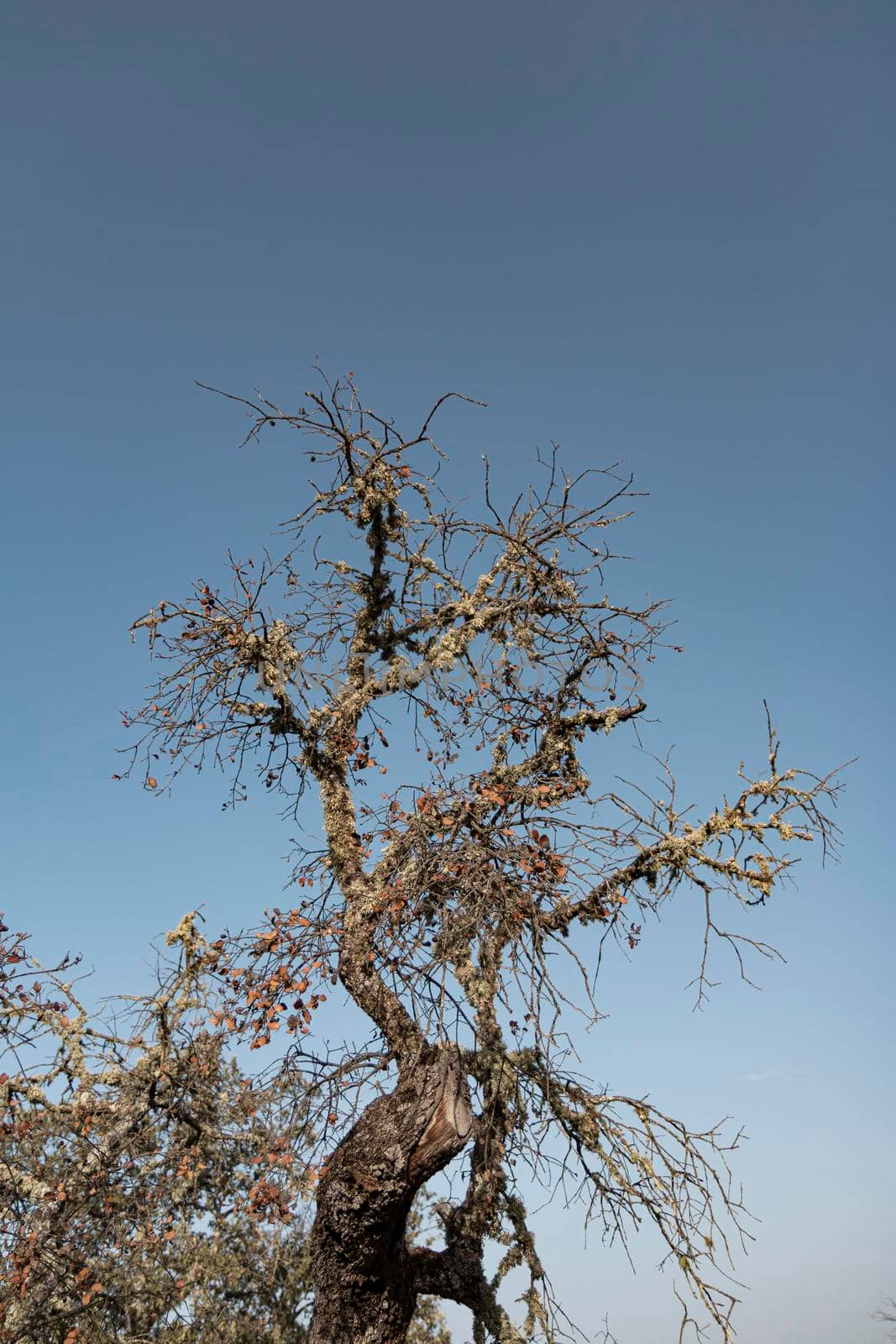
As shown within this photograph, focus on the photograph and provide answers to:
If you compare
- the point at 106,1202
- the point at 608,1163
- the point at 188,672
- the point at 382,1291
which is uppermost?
the point at 188,672

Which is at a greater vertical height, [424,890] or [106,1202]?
[424,890]

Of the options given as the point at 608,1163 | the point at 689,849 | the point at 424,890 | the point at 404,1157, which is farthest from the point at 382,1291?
the point at 689,849

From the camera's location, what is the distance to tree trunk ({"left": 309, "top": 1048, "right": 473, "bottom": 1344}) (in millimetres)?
5152

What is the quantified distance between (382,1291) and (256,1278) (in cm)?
575

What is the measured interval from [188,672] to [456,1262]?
4.46 metres

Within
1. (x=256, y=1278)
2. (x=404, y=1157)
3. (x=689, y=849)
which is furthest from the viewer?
(x=256, y=1278)

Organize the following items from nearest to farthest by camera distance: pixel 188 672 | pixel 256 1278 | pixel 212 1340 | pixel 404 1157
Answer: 1. pixel 404 1157
2. pixel 188 672
3. pixel 212 1340
4. pixel 256 1278

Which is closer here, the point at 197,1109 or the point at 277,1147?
the point at 277,1147

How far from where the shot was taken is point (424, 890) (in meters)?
5.80

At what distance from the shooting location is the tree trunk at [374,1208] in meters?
5.15

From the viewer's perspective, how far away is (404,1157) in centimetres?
518

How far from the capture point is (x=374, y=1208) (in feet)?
16.8

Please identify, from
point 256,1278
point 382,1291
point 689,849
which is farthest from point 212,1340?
point 689,849

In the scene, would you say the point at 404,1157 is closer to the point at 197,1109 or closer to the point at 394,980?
the point at 394,980
